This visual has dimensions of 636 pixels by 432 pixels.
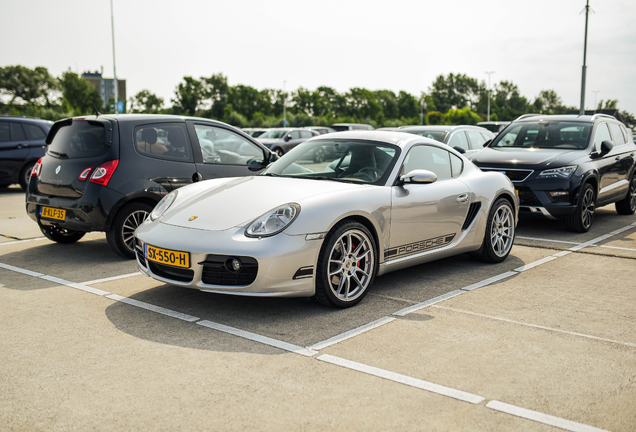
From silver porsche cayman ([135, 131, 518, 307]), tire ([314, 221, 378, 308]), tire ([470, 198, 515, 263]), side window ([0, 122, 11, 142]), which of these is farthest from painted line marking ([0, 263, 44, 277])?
side window ([0, 122, 11, 142])

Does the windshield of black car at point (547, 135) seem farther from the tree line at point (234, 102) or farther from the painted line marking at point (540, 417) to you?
the tree line at point (234, 102)

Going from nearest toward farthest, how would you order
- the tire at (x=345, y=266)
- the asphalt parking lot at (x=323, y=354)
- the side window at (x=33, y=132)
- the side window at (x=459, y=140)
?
the asphalt parking lot at (x=323, y=354) → the tire at (x=345, y=266) → the side window at (x=459, y=140) → the side window at (x=33, y=132)

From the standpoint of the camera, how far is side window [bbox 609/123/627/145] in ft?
32.6

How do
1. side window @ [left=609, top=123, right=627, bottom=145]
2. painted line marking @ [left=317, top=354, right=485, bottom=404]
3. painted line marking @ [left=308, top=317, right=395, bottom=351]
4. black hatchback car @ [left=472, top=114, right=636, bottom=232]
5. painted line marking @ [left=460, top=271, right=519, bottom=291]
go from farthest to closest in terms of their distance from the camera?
side window @ [left=609, top=123, right=627, bottom=145]
black hatchback car @ [left=472, top=114, right=636, bottom=232]
painted line marking @ [left=460, top=271, right=519, bottom=291]
painted line marking @ [left=308, top=317, right=395, bottom=351]
painted line marking @ [left=317, top=354, right=485, bottom=404]

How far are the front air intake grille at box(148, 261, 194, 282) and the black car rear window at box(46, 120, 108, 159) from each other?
2.26 metres

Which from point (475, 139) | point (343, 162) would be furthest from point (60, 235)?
point (475, 139)

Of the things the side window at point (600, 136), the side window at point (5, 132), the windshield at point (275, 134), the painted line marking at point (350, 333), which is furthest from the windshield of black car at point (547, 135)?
the windshield at point (275, 134)

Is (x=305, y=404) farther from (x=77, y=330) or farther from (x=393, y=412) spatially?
(x=77, y=330)

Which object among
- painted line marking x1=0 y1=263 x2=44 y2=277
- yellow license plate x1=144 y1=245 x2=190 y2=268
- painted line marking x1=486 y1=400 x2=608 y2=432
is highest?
yellow license plate x1=144 y1=245 x2=190 y2=268

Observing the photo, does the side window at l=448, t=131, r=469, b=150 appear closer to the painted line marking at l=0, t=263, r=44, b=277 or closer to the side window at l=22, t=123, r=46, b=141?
the painted line marking at l=0, t=263, r=44, b=277

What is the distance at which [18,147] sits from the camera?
42.8ft

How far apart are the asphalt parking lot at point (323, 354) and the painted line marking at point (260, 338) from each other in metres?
0.02

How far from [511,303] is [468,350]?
1296mm

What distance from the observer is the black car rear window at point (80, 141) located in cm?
637
